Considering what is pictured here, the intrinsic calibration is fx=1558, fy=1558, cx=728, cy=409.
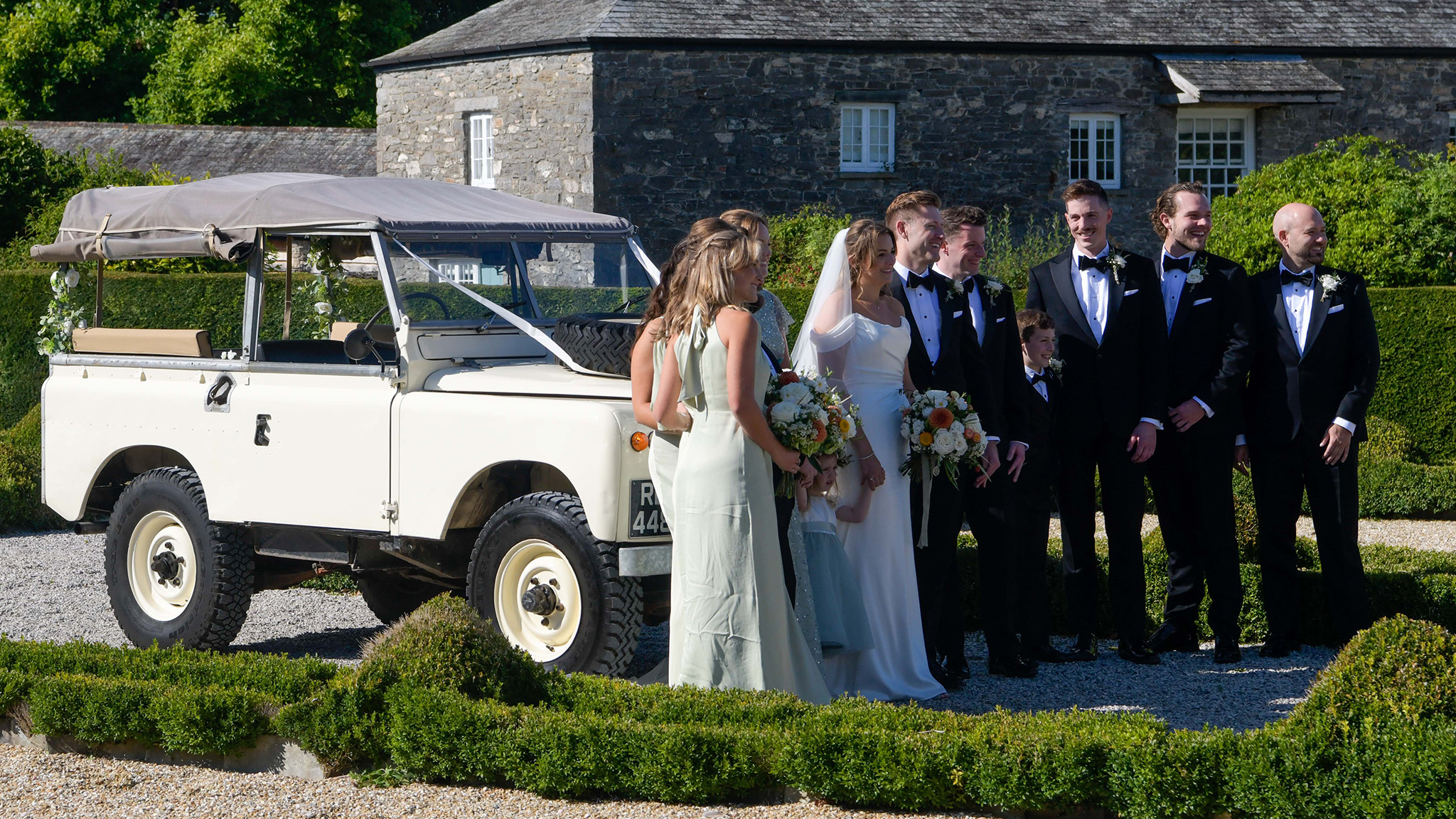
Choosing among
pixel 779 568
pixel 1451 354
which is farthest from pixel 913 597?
pixel 1451 354

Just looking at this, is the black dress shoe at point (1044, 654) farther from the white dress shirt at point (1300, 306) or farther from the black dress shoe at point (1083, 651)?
the white dress shirt at point (1300, 306)

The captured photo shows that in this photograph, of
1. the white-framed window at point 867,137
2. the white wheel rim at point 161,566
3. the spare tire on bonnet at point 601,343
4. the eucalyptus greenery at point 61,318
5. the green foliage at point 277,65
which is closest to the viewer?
the spare tire on bonnet at point 601,343

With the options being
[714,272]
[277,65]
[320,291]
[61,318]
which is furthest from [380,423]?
[277,65]

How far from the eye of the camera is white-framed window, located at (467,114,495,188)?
919 inches

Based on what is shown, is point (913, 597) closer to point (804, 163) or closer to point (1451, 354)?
point (1451, 354)

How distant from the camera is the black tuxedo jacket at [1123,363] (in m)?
7.20

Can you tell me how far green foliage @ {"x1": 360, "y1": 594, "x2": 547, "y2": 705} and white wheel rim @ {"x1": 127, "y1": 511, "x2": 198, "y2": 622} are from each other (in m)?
2.55

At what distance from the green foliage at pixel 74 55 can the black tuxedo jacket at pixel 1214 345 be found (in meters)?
34.1

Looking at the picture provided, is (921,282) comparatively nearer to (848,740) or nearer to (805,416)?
(805,416)

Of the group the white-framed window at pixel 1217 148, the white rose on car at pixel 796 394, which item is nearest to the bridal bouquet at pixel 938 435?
the white rose on car at pixel 796 394

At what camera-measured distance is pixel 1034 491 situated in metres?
7.55

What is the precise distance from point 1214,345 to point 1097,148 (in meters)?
17.3

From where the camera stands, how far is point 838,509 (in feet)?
21.5

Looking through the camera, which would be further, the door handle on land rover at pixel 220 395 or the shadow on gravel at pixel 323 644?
the shadow on gravel at pixel 323 644
